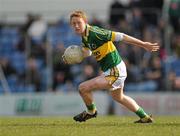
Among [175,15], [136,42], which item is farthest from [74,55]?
[175,15]

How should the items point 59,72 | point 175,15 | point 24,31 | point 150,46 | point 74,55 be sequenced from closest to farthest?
point 150,46 < point 74,55 < point 59,72 < point 175,15 < point 24,31

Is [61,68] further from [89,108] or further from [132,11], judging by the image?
[89,108]

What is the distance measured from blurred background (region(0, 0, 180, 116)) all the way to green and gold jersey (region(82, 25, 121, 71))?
9.51 meters

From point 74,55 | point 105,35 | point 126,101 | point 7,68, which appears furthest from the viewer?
point 7,68

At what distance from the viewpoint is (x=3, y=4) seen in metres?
30.5

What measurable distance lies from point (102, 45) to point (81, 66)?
1097 cm

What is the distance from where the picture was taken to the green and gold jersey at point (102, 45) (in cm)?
1393

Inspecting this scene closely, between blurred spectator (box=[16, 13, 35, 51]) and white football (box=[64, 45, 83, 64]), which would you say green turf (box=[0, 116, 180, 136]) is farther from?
blurred spectator (box=[16, 13, 35, 51])

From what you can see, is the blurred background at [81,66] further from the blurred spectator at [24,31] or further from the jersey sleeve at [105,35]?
the jersey sleeve at [105,35]

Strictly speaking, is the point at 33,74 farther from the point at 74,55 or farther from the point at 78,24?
the point at 78,24

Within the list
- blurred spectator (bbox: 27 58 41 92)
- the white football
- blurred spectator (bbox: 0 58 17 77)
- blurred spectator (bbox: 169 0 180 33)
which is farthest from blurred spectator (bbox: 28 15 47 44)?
the white football

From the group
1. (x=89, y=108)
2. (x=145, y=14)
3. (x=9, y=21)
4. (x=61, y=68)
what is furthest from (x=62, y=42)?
(x=89, y=108)

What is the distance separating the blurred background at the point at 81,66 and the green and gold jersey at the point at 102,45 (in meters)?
9.51

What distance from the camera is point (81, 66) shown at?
81.9ft
